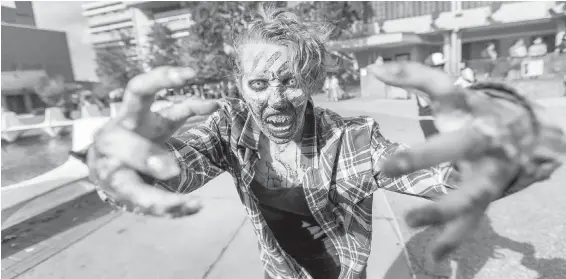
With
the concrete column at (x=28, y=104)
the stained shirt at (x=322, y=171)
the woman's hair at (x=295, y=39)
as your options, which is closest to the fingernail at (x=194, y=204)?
the stained shirt at (x=322, y=171)

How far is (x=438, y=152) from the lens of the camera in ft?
2.28

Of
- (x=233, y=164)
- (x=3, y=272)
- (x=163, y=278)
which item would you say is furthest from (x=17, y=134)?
(x=233, y=164)

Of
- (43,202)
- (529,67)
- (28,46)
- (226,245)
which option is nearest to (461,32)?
(529,67)

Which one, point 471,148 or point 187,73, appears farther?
point 187,73

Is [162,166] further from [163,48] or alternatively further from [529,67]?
[163,48]

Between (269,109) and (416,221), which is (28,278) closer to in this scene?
(269,109)

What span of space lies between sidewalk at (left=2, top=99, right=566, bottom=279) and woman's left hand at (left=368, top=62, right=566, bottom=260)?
212cm

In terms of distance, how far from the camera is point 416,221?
647mm

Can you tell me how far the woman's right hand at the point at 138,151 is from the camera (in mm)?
816

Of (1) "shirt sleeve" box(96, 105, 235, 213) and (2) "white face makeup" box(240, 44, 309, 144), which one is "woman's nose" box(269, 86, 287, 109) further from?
(1) "shirt sleeve" box(96, 105, 235, 213)

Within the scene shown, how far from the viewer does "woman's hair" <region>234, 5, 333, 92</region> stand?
50.1 inches

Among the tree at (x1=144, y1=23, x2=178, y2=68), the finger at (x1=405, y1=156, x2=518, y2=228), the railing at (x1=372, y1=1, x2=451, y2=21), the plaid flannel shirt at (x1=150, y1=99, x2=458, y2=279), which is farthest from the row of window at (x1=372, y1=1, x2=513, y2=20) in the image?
the finger at (x1=405, y1=156, x2=518, y2=228)

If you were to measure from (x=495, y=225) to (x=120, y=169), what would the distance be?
3.53m

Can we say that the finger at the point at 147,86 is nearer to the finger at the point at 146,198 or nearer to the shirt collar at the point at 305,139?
the finger at the point at 146,198
